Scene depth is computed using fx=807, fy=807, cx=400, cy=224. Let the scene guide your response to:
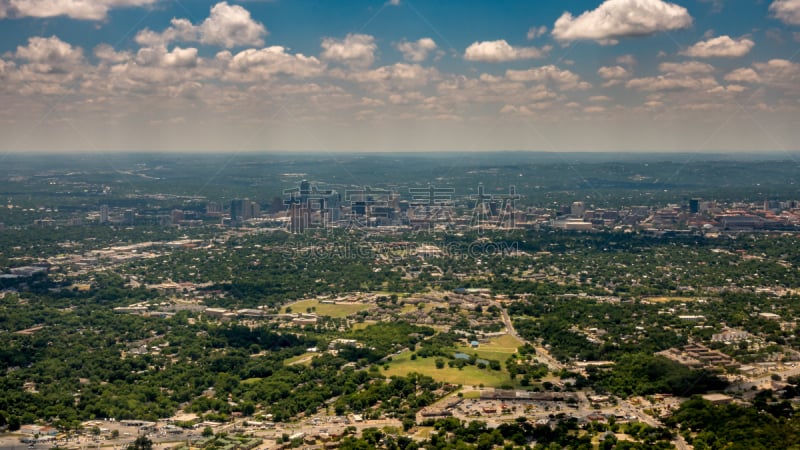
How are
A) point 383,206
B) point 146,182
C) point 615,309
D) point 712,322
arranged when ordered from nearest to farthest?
1. point 712,322
2. point 615,309
3. point 383,206
4. point 146,182

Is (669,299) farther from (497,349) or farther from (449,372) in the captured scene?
(449,372)

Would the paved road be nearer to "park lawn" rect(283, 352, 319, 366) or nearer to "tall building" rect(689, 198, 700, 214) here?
"park lawn" rect(283, 352, 319, 366)

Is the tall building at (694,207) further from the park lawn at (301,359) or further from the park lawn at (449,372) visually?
the park lawn at (301,359)

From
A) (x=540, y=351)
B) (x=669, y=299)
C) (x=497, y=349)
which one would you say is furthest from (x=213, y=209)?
(x=540, y=351)

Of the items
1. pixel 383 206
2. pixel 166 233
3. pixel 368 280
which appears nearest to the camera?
pixel 368 280

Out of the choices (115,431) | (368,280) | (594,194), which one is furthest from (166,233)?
(594,194)

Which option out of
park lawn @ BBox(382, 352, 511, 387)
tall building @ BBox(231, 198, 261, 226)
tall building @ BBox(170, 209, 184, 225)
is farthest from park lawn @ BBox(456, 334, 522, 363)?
tall building @ BBox(170, 209, 184, 225)

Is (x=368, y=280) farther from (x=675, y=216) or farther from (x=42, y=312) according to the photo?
(x=675, y=216)
